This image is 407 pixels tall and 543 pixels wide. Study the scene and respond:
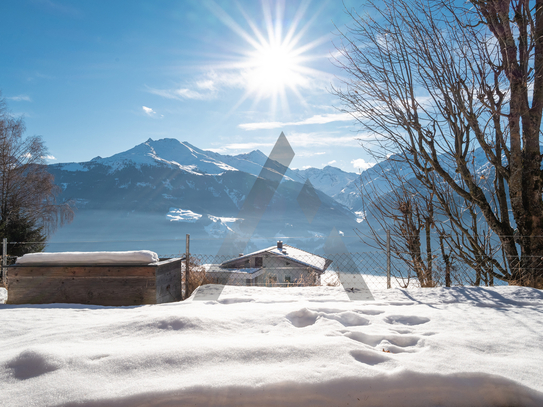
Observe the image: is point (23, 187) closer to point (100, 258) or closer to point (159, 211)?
point (100, 258)

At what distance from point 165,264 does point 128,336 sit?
2143 mm

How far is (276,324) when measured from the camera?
253 centimetres

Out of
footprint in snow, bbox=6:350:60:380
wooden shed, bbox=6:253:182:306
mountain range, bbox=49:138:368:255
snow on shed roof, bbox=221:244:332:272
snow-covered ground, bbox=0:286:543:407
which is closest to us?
snow-covered ground, bbox=0:286:543:407

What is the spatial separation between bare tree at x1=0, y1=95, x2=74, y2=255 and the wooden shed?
12.0 m

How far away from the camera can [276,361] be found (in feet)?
5.53

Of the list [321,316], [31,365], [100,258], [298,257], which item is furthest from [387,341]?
[298,257]

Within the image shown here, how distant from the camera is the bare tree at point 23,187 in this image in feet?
46.8

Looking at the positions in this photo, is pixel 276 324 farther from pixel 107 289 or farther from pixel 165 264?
pixel 107 289

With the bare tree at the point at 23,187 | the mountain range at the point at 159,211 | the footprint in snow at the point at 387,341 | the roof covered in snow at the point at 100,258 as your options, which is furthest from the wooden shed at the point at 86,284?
the mountain range at the point at 159,211

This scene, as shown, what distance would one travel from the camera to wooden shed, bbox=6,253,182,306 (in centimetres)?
400

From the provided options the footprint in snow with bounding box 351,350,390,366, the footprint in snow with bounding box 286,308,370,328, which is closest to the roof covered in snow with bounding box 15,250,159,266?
the footprint in snow with bounding box 286,308,370,328

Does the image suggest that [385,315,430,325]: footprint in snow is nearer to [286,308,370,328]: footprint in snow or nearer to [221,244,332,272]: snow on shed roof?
[286,308,370,328]: footprint in snow

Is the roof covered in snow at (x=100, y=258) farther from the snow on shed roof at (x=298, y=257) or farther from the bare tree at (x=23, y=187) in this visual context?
the snow on shed roof at (x=298, y=257)

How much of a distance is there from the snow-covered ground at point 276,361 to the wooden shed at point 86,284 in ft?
4.12
